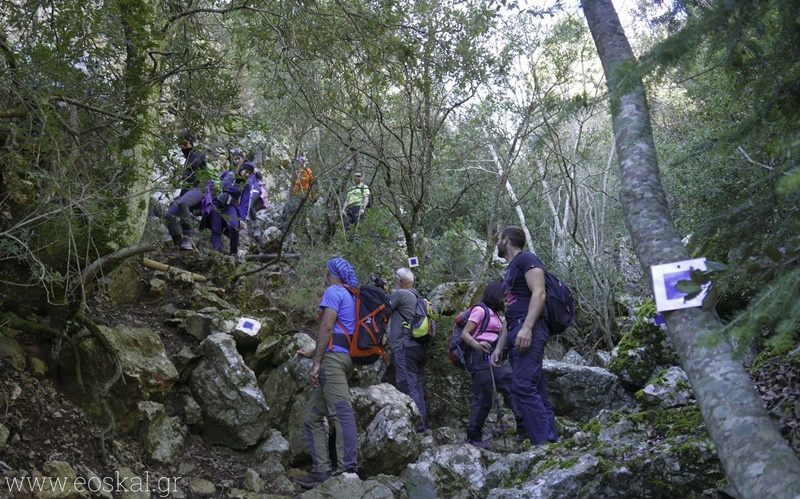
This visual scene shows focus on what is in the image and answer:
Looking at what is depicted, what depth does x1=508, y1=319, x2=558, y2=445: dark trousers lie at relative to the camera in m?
5.90

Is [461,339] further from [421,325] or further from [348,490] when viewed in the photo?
Result: [348,490]

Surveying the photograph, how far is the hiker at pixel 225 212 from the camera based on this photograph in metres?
10.3

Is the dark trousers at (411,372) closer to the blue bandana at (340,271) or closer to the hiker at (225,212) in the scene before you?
the blue bandana at (340,271)

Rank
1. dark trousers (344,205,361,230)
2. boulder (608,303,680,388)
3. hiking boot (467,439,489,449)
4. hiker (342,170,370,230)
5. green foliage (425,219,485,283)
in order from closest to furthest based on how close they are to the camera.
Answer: hiking boot (467,439,489,449) < boulder (608,303,680,388) < green foliage (425,219,485,283) < hiker (342,170,370,230) < dark trousers (344,205,361,230)

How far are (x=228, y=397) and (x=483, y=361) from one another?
9.61 feet

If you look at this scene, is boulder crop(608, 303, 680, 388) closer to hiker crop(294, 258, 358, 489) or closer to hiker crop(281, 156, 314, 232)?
hiker crop(294, 258, 358, 489)

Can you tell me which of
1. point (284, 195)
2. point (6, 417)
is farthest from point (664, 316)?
point (284, 195)

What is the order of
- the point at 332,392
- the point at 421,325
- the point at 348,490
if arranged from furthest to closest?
1. the point at 421,325
2. the point at 332,392
3. the point at 348,490

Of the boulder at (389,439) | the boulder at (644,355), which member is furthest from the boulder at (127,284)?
the boulder at (644,355)

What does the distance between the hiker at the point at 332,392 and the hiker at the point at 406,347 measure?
1477 mm

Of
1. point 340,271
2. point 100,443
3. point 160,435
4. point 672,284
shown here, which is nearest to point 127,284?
point 160,435

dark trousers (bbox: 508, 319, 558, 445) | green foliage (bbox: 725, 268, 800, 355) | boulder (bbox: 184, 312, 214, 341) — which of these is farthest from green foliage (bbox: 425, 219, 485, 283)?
green foliage (bbox: 725, 268, 800, 355)

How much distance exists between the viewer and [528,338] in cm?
580

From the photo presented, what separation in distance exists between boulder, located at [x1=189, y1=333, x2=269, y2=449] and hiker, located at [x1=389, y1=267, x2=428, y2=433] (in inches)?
66.4
